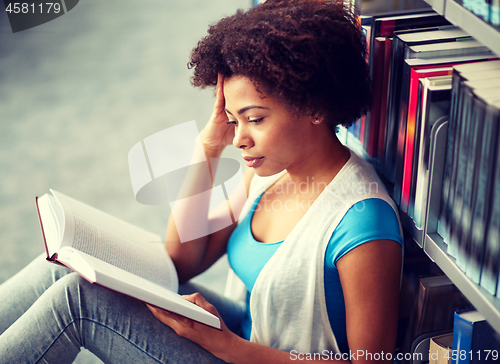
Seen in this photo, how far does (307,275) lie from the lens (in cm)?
87

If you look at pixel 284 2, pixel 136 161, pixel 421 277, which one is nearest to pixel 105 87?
pixel 136 161

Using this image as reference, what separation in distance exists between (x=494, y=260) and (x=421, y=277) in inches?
10.2

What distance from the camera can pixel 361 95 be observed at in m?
0.87

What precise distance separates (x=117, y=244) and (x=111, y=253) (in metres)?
0.04

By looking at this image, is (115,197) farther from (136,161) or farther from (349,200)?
(349,200)

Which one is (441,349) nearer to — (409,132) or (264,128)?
(409,132)

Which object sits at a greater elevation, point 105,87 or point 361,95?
point 361,95

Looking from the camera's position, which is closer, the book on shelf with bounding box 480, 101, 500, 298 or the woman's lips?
the book on shelf with bounding box 480, 101, 500, 298

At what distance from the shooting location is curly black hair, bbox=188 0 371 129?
0.78m

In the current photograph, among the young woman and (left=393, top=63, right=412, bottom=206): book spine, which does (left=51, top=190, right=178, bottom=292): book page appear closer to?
the young woman

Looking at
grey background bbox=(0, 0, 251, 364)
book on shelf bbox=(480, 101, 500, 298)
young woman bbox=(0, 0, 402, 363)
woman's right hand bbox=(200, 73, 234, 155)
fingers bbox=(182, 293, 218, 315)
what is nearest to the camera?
book on shelf bbox=(480, 101, 500, 298)

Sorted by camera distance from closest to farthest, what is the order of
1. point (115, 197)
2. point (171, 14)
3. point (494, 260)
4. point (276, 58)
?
point (494, 260)
point (276, 58)
point (115, 197)
point (171, 14)

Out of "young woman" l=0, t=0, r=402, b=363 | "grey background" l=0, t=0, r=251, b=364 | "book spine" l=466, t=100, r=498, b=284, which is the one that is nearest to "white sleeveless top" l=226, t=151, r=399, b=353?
"young woman" l=0, t=0, r=402, b=363

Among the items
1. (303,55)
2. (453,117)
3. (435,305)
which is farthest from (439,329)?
(303,55)
